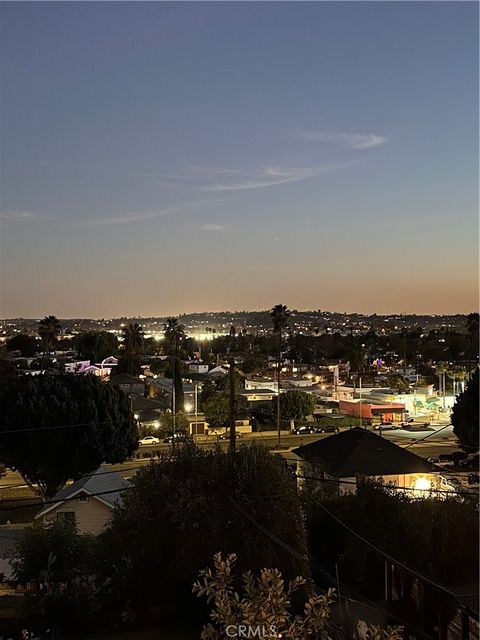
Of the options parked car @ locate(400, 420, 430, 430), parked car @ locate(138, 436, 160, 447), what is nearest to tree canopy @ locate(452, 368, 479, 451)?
parked car @ locate(400, 420, 430, 430)

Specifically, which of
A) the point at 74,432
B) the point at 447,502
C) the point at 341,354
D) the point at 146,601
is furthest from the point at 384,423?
the point at 341,354

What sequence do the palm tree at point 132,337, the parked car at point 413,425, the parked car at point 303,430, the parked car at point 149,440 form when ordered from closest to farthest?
the parked car at point 149,440, the parked car at point 303,430, the parked car at point 413,425, the palm tree at point 132,337

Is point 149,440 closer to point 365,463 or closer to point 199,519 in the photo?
point 365,463

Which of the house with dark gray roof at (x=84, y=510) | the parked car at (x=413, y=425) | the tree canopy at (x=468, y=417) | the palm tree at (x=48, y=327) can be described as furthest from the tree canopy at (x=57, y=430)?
the palm tree at (x=48, y=327)

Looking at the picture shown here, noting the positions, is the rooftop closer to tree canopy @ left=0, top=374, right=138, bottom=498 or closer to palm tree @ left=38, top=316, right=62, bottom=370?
tree canopy @ left=0, top=374, right=138, bottom=498

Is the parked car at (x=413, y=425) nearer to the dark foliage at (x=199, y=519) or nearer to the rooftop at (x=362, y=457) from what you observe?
the rooftop at (x=362, y=457)

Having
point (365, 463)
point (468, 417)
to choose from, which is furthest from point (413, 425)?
point (365, 463)
